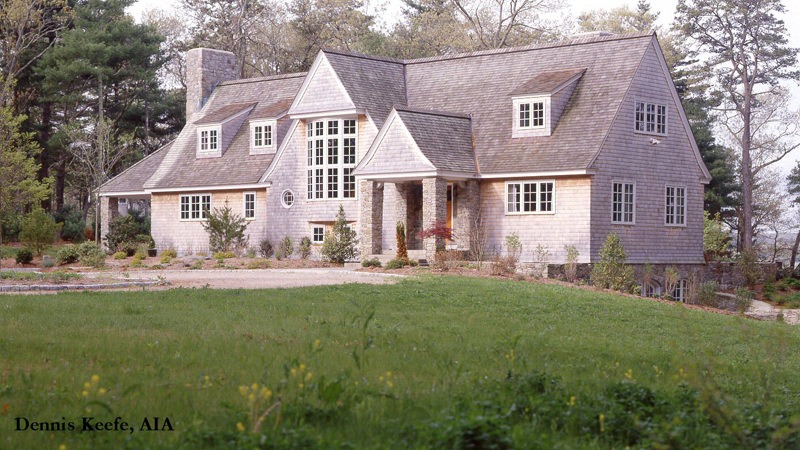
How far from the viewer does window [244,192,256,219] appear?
3881 cm

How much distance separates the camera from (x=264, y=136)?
131ft

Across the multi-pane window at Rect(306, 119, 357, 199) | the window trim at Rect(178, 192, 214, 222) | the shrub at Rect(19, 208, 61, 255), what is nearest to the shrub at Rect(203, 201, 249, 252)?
the window trim at Rect(178, 192, 214, 222)

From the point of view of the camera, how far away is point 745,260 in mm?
36375

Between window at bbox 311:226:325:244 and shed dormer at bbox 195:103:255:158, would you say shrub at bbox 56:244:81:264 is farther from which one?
shed dormer at bbox 195:103:255:158

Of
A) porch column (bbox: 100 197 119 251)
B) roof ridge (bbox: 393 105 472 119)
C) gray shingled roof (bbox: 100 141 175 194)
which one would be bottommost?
porch column (bbox: 100 197 119 251)

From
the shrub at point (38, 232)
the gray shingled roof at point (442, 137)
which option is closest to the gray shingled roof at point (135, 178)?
the shrub at point (38, 232)

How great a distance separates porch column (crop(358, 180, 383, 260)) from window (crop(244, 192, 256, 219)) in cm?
666

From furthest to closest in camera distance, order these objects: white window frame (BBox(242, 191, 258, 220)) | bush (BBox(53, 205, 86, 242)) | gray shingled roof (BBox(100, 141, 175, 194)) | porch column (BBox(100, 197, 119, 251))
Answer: bush (BBox(53, 205, 86, 242)), porch column (BBox(100, 197, 119, 251)), gray shingled roof (BBox(100, 141, 175, 194)), white window frame (BBox(242, 191, 258, 220))

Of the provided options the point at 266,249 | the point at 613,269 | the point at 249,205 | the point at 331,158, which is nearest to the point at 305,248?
the point at 266,249

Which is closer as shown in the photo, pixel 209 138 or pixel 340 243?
pixel 340 243

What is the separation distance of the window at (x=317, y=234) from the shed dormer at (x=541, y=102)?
319 inches

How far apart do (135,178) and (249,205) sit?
7.80m

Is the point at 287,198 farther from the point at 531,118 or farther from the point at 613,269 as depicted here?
the point at 613,269

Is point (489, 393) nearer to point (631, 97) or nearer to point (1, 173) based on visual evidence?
point (631, 97)
